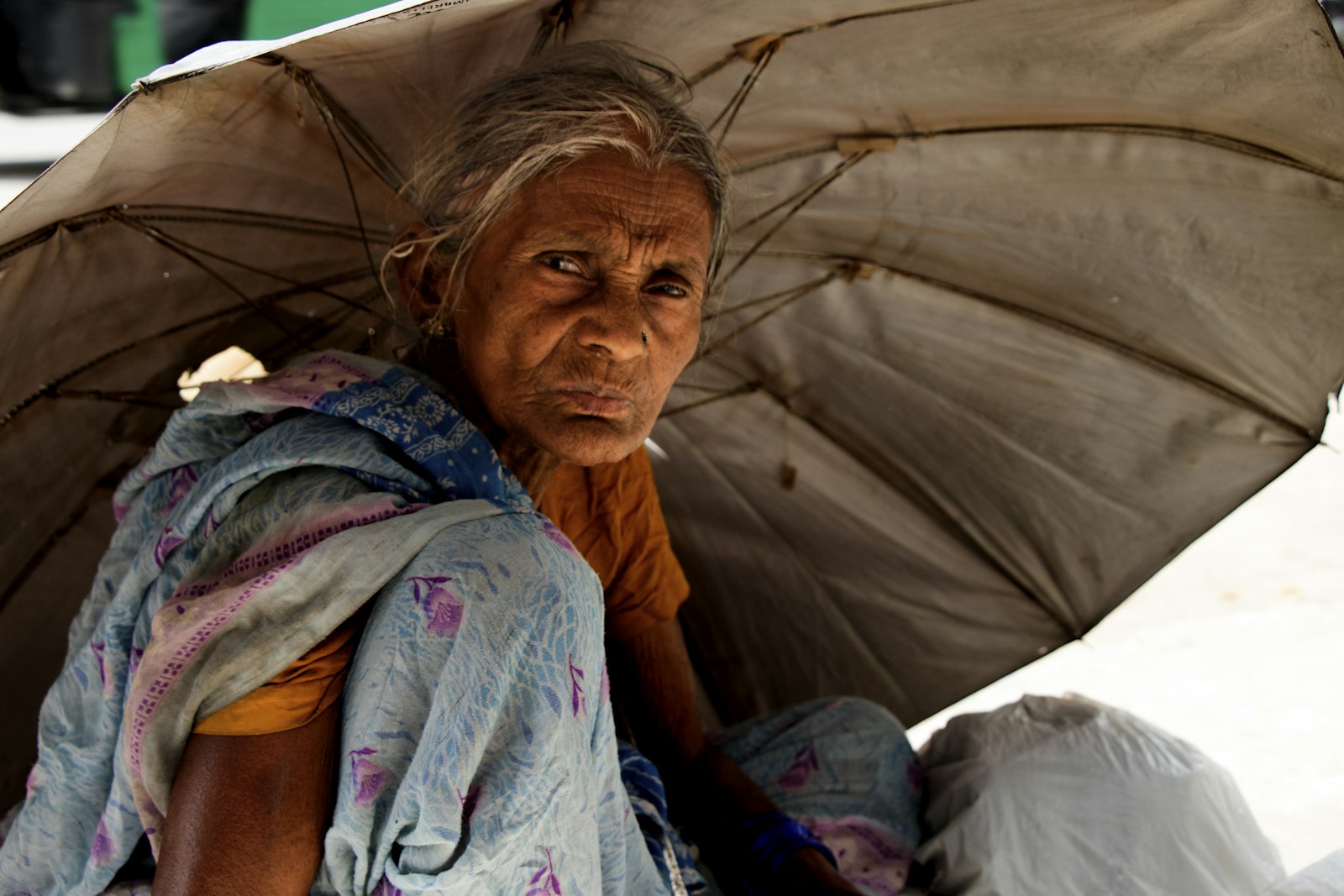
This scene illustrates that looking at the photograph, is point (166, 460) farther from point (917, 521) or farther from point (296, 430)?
point (917, 521)

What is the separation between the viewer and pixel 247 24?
493cm

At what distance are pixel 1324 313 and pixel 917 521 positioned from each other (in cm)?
92

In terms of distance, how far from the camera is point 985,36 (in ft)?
6.30

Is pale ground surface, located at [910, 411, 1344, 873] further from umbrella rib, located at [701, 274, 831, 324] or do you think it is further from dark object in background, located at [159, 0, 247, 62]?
dark object in background, located at [159, 0, 247, 62]

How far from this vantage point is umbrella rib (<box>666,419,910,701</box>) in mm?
2812

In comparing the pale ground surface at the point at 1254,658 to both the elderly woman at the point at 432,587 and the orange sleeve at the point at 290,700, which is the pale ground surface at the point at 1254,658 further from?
the orange sleeve at the point at 290,700

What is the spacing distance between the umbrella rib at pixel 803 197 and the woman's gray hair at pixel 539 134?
42 centimetres

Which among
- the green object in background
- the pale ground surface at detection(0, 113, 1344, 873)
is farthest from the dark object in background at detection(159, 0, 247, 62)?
the pale ground surface at detection(0, 113, 1344, 873)

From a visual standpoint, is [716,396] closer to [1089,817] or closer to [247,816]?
[1089,817]

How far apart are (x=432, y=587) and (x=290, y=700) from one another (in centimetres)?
21

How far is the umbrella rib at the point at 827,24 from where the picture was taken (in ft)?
5.99

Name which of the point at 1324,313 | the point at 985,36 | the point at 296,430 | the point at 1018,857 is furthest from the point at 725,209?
the point at 1018,857

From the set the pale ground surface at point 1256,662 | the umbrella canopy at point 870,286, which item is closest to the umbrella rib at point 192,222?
the umbrella canopy at point 870,286

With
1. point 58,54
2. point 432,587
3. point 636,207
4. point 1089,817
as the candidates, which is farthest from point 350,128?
point 58,54
